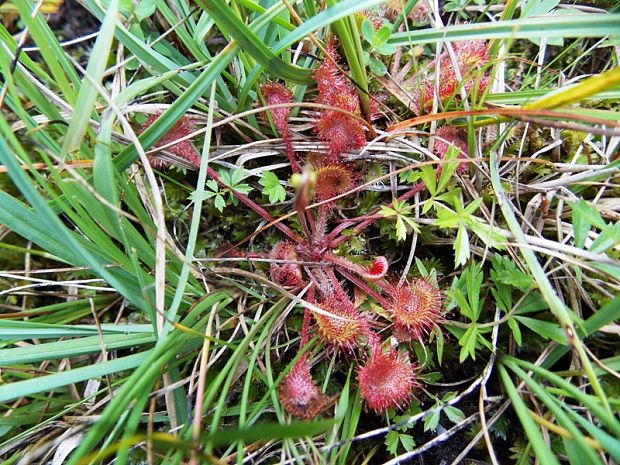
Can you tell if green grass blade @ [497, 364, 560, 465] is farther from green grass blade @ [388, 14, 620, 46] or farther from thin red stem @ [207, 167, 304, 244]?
green grass blade @ [388, 14, 620, 46]

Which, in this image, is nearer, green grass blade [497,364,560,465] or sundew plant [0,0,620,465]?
green grass blade [497,364,560,465]

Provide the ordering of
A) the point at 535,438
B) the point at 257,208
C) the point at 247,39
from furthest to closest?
the point at 257,208
the point at 247,39
the point at 535,438

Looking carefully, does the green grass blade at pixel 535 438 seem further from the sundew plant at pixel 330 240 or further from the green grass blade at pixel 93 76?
the green grass blade at pixel 93 76

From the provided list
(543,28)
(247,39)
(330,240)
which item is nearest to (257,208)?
(330,240)

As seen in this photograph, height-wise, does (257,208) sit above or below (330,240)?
above

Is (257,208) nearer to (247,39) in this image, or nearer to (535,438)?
(247,39)

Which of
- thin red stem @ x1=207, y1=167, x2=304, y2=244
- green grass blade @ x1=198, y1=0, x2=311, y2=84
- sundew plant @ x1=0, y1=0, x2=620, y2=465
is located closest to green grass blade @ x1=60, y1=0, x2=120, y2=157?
sundew plant @ x1=0, y1=0, x2=620, y2=465

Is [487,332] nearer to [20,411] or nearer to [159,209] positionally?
Result: [159,209]

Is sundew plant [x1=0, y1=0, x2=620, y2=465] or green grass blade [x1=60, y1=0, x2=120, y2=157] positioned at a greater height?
green grass blade [x1=60, y1=0, x2=120, y2=157]
